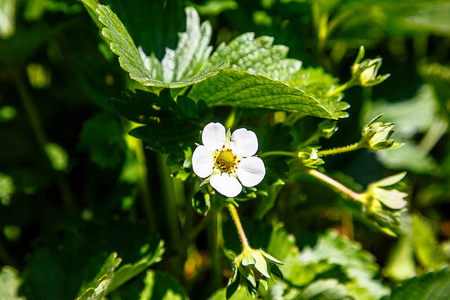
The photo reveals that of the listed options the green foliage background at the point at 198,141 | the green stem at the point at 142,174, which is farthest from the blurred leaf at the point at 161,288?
the green stem at the point at 142,174

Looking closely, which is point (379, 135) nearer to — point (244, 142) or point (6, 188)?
point (244, 142)

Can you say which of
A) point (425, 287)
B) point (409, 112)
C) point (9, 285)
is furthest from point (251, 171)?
point (409, 112)

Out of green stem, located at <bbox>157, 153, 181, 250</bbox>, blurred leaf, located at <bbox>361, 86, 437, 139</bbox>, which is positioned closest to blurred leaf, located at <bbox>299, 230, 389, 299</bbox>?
green stem, located at <bbox>157, 153, 181, 250</bbox>

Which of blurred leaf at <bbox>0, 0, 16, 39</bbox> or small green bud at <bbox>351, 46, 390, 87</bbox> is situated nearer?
small green bud at <bbox>351, 46, 390, 87</bbox>

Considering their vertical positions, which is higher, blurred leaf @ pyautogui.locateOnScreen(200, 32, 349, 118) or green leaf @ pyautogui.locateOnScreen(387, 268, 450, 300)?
blurred leaf @ pyautogui.locateOnScreen(200, 32, 349, 118)

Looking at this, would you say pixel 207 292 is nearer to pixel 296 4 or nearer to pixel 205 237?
pixel 205 237

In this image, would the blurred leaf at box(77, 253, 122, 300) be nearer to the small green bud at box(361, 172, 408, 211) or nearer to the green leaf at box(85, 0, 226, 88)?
the green leaf at box(85, 0, 226, 88)

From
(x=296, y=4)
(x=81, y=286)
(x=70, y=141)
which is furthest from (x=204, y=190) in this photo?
(x=70, y=141)
